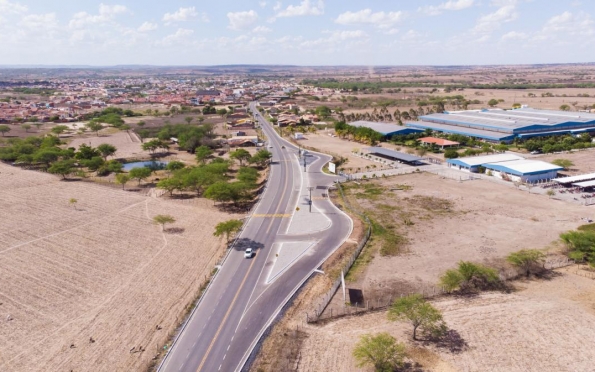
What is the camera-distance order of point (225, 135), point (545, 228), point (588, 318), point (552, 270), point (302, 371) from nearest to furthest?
point (302, 371)
point (588, 318)
point (552, 270)
point (545, 228)
point (225, 135)

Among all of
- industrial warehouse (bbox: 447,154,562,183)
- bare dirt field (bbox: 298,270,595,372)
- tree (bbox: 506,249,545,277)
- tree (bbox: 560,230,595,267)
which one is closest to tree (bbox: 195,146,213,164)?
industrial warehouse (bbox: 447,154,562,183)

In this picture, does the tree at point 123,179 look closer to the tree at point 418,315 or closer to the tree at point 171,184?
the tree at point 171,184

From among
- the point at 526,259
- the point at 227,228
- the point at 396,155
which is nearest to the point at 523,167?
the point at 396,155

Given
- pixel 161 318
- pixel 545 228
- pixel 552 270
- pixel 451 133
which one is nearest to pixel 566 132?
pixel 451 133

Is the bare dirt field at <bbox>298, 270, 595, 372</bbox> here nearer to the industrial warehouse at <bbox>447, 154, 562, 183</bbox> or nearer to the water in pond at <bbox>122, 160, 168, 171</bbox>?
the industrial warehouse at <bbox>447, 154, 562, 183</bbox>

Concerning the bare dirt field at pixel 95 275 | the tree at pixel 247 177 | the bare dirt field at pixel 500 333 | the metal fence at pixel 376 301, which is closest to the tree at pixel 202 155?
the tree at pixel 247 177

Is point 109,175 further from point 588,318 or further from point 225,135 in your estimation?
point 588,318

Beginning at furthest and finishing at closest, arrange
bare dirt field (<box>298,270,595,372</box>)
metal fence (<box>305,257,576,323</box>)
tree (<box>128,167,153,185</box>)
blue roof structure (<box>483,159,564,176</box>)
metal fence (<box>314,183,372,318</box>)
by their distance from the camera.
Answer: tree (<box>128,167,153,185</box>) → blue roof structure (<box>483,159,564,176</box>) → metal fence (<box>314,183,372,318</box>) → metal fence (<box>305,257,576,323</box>) → bare dirt field (<box>298,270,595,372</box>)
